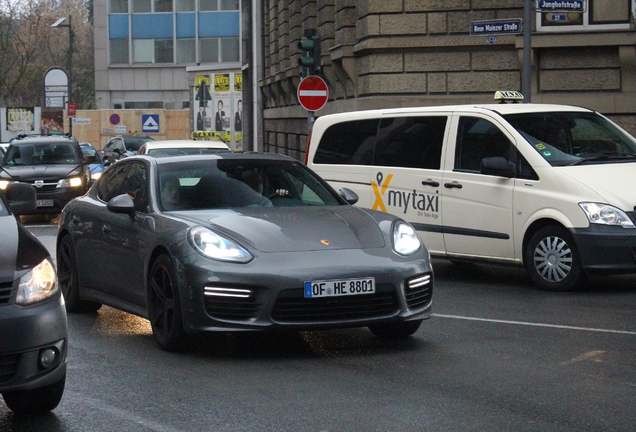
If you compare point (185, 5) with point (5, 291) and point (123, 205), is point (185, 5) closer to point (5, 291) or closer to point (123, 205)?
point (123, 205)

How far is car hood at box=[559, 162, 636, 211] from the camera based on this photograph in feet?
32.7

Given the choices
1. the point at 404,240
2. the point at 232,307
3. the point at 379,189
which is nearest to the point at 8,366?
the point at 232,307

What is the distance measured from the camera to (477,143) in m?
11.2

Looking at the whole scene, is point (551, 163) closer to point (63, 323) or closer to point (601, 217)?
point (601, 217)

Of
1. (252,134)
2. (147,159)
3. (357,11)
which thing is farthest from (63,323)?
(252,134)

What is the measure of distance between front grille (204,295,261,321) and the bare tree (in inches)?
2797

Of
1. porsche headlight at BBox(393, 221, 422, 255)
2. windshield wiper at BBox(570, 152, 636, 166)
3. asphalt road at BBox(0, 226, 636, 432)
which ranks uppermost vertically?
windshield wiper at BBox(570, 152, 636, 166)

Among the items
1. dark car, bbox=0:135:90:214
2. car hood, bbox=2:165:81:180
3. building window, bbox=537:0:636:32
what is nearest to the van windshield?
building window, bbox=537:0:636:32

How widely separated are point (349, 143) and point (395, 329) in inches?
214

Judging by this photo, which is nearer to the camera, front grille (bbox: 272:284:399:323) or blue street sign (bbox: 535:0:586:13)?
front grille (bbox: 272:284:399:323)

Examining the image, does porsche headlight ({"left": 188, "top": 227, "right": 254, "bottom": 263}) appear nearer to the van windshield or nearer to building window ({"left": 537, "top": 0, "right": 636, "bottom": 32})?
the van windshield

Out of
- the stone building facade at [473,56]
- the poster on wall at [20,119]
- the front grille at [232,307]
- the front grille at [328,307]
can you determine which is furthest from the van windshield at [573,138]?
the poster on wall at [20,119]

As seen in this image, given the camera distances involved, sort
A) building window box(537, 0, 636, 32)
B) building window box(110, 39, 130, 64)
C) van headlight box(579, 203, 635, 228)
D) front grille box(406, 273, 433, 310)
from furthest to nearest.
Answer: building window box(110, 39, 130, 64) → building window box(537, 0, 636, 32) → van headlight box(579, 203, 635, 228) → front grille box(406, 273, 433, 310)

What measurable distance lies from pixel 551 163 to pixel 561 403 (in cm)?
513
